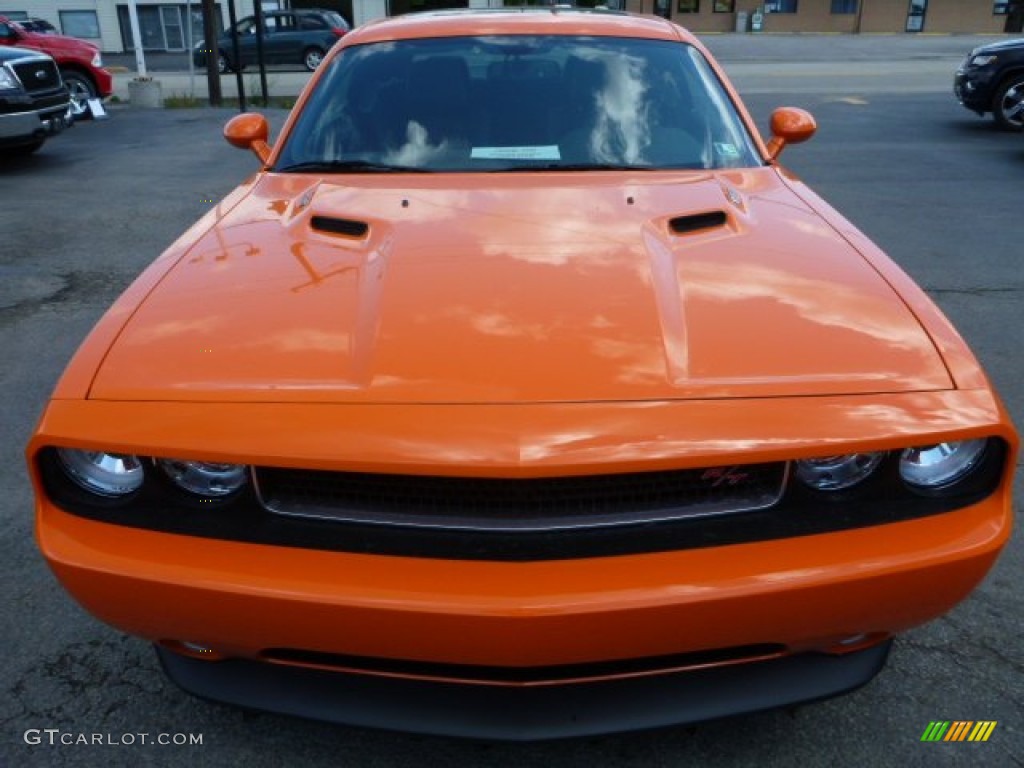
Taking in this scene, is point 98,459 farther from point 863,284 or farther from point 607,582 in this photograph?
point 863,284

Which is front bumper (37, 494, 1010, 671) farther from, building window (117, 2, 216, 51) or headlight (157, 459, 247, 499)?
building window (117, 2, 216, 51)

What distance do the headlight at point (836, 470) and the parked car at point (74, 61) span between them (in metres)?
13.4

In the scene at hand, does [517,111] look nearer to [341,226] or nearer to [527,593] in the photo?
[341,226]

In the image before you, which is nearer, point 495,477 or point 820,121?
point 495,477

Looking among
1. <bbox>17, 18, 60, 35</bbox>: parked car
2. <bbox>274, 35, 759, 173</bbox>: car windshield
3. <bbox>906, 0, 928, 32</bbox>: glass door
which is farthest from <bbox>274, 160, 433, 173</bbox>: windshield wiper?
<bbox>906, 0, 928, 32</bbox>: glass door

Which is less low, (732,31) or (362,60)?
(362,60)

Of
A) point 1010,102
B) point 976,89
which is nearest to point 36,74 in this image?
point 976,89

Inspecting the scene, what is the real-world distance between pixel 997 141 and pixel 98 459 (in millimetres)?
12319

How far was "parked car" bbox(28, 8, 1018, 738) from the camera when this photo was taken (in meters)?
1.53

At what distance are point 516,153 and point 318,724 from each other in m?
1.86

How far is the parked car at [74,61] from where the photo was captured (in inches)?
500

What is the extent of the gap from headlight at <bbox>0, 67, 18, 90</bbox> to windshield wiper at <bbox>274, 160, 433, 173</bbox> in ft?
24.9

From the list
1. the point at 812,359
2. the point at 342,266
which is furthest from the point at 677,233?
the point at 342,266

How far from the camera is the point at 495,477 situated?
1483 millimetres
